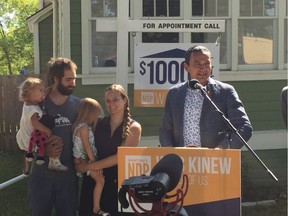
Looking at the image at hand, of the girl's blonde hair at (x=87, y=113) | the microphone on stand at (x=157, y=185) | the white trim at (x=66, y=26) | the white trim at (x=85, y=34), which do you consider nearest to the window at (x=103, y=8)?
the white trim at (x=85, y=34)

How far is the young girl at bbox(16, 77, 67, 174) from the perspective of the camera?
3291 millimetres

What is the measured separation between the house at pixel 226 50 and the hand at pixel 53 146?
9.81 feet

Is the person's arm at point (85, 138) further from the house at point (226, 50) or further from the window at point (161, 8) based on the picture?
the window at point (161, 8)

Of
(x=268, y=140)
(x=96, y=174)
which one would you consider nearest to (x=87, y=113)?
(x=96, y=174)

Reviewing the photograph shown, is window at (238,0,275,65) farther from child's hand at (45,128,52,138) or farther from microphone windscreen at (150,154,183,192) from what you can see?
microphone windscreen at (150,154,183,192)

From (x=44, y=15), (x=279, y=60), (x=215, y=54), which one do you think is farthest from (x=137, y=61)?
(x=44, y=15)

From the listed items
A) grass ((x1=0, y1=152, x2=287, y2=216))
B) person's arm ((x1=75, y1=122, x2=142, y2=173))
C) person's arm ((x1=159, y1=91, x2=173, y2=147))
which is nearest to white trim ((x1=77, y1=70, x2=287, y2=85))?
grass ((x1=0, y1=152, x2=287, y2=216))

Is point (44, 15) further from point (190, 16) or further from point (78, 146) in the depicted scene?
point (78, 146)

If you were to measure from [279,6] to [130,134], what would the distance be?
14.3 ft

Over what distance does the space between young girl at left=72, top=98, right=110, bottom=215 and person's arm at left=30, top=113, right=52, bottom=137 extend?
186 mm

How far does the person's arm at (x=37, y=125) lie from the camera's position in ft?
10.8

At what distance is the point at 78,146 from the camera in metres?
3.33

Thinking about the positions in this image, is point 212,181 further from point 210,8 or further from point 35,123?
point 210,8

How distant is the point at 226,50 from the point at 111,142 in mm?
3841
